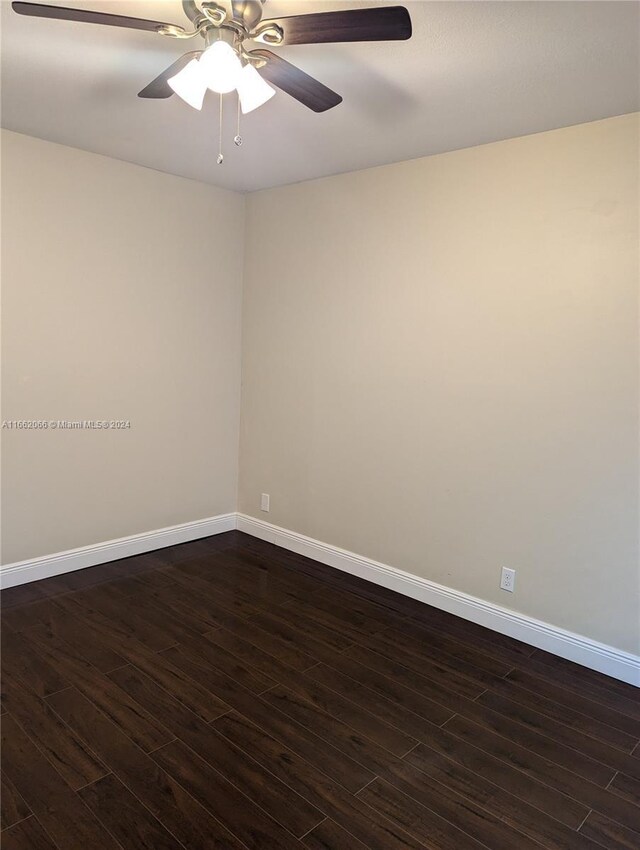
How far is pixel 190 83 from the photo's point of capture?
1795 mm

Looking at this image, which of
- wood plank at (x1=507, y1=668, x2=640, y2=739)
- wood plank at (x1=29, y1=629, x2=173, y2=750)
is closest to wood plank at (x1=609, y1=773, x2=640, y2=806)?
wood plank at (x1=507, y1=668, x2=640, y2=739)

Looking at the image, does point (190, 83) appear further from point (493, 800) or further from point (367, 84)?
point (493, 800)

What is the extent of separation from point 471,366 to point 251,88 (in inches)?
67.9

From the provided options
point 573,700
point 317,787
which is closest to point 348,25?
point 317,787

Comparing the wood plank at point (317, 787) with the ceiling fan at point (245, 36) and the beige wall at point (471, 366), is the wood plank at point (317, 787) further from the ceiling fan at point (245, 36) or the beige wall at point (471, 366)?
the ceiling fan at point (245, 36)

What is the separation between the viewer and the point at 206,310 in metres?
3.99

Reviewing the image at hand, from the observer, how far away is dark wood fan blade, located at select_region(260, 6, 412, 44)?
1433mm

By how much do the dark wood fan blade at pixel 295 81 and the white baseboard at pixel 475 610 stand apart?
246cm

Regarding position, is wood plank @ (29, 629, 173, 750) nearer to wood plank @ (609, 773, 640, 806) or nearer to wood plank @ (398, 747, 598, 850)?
wood plank @ (398, 747, 598, 850)

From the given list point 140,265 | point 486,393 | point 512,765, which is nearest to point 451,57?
point 486,393

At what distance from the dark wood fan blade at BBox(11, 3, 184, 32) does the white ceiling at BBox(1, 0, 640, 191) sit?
0.26 metres

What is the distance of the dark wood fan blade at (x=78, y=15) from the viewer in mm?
1474

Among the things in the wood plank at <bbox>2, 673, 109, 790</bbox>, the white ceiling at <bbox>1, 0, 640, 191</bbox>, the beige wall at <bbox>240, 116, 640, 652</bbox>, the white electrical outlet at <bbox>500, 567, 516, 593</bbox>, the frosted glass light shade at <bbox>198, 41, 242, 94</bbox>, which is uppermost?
the white ceiling at <bbox>1, 0, 640, 191</bbox>

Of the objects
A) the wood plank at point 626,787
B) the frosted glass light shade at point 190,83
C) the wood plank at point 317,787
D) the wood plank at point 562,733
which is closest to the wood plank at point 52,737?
the wood plank at point 317,787
